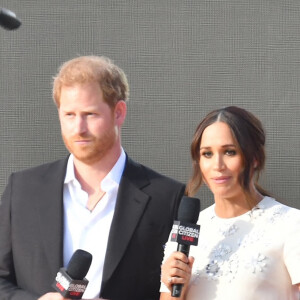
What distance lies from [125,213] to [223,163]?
Result: 1.35 feet

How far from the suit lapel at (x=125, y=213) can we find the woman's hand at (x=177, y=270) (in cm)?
34

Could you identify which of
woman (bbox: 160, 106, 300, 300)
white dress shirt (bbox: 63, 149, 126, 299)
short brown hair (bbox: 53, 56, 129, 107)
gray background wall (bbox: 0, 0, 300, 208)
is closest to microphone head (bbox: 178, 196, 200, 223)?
woman (bbox: 160, 106, 300, 300)

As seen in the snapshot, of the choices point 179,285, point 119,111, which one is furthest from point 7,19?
point 179,285

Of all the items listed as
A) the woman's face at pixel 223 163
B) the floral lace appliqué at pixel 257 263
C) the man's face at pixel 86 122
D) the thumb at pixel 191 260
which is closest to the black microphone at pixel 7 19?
the man's face at pixel 86 122

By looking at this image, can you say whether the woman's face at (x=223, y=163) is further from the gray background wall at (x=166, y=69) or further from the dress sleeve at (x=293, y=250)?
the gray background wall at (x=166, y=69)

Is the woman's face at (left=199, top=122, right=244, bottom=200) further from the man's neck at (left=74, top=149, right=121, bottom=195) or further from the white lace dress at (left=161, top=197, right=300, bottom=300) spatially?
the man's neck at (left=74, top=149, right=121, bottom=195)

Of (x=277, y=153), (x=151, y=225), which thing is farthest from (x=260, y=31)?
(x=151, y=225)

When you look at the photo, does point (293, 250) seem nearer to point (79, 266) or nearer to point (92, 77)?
point (79, 266)

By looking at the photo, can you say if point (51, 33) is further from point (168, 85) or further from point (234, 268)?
point (234, 268)

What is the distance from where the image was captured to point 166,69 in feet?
10.8

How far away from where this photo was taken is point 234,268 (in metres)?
2.17

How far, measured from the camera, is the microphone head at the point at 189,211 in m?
2.17

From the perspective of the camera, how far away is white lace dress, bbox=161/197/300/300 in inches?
83.4

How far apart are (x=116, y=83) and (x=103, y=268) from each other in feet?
1.99
